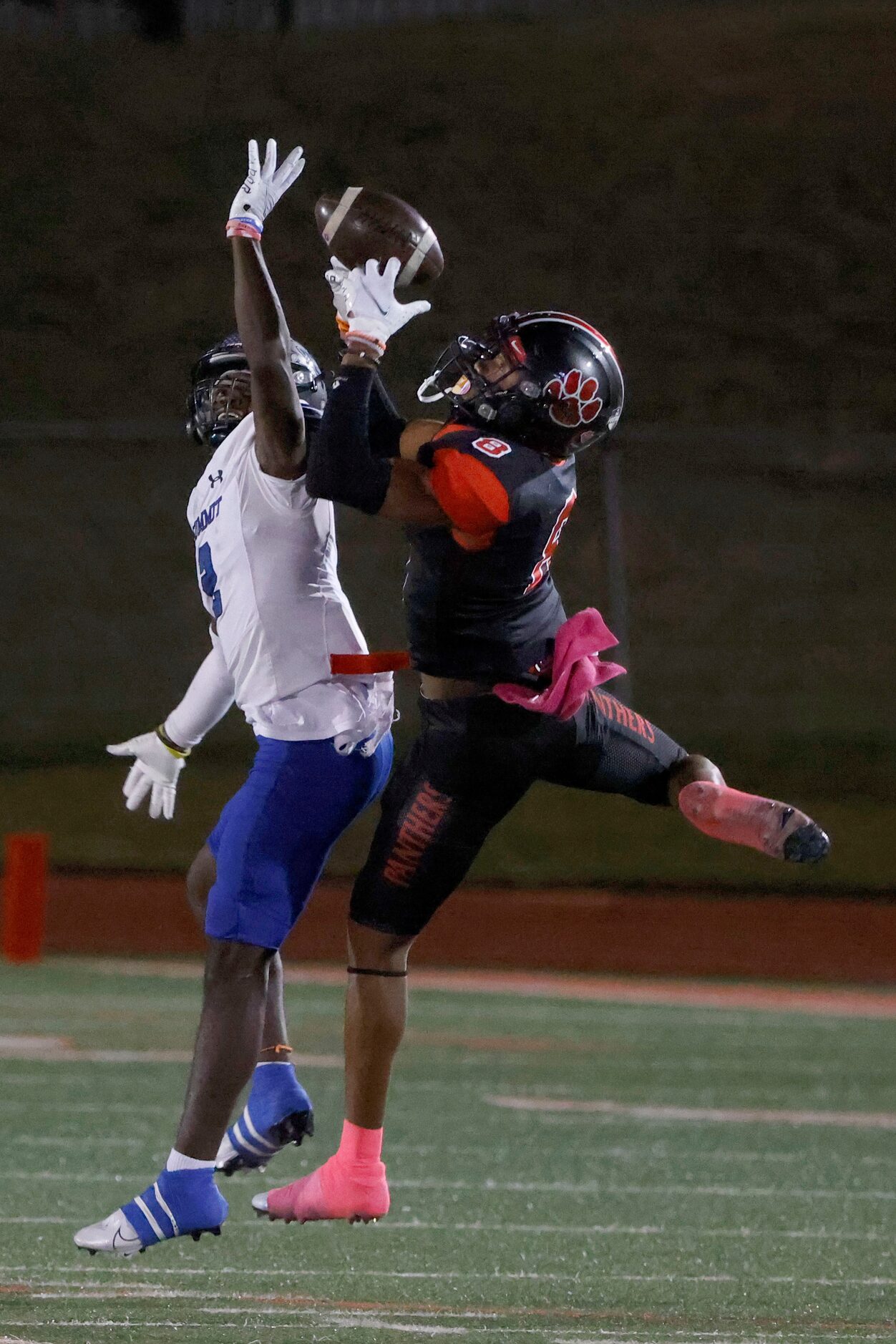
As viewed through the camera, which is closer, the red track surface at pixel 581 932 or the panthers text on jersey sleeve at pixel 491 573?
the panthers text on jersey sleeve at pixel 491 573

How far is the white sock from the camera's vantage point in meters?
3.75

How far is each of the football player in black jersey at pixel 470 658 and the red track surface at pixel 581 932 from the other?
6.41 meters

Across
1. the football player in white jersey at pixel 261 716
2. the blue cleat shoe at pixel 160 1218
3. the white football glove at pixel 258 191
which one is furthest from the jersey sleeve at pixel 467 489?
the blue cleat shoe at pixel 160 1218

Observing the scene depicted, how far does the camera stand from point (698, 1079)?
7.45 meters

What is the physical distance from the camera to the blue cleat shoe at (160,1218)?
372cm

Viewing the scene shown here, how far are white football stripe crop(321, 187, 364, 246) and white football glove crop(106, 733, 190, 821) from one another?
1.22 metres

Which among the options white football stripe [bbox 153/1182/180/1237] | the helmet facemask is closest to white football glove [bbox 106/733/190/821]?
white football stripe [bbox 153/1182/180/1237]

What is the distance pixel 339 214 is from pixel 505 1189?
286 centimetres

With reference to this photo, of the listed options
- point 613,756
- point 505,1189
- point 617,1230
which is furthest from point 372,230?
point 505,1189

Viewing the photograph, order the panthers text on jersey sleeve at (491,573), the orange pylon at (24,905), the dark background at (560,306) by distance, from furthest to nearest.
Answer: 1. the dark background at (560,306)
2. the orange pylon at (24,905)
3. the panthers text on jersey sleeve at (491,573)

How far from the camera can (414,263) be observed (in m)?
3.86

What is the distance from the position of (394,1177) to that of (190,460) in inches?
300

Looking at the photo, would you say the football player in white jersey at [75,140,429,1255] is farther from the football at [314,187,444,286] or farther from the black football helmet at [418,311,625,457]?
the black football helmet at [418,311,625,457]

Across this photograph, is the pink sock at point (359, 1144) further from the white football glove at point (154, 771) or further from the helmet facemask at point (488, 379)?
the helmet facemask at point (488, 379)
